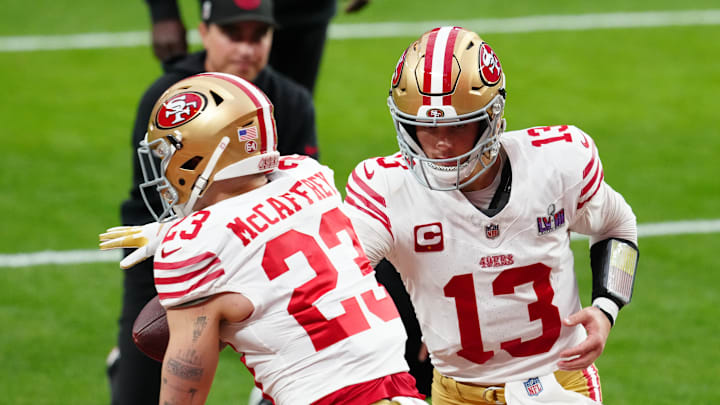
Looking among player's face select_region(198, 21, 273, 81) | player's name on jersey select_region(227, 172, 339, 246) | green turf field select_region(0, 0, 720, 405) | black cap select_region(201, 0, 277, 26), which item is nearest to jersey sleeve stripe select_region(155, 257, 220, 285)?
player's name on jersey select_region(227, 172, 339, 246)

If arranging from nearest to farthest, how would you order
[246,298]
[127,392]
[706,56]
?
[246,298] < [127,392] < [706,56]

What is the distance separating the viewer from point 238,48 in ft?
14.9

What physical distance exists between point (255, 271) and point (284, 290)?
0.09m

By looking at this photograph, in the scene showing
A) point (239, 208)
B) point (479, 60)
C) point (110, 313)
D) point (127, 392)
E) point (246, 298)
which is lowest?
point (110, 313)

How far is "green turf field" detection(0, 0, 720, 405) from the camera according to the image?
5168mm

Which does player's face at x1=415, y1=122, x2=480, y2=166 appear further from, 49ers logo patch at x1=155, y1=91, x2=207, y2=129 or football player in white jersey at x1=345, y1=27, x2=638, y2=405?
49ers logo patch at x1=155, y1=91, x2=207, y2=129

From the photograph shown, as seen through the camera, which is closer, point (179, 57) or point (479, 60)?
point (479, 60)

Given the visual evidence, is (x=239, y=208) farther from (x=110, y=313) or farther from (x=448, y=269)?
(x=110, y=313)

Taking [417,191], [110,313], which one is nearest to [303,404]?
[417,191]

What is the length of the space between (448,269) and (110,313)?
9.95 feet

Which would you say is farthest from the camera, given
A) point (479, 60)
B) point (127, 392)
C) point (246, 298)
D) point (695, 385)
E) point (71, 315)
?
point (71, 315)

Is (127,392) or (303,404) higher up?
(303,404)

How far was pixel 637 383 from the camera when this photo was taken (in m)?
4.95

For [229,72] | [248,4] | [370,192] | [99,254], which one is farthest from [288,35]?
[370,192]
